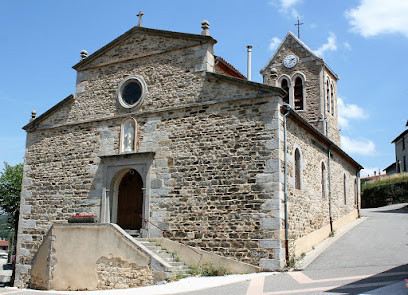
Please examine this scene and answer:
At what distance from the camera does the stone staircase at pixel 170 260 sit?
1138 centimetres

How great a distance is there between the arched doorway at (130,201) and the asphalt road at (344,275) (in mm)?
3454

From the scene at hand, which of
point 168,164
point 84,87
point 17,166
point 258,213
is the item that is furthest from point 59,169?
point 17,166

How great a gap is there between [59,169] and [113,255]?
533cm

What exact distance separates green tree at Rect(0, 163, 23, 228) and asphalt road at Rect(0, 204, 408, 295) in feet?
63.1

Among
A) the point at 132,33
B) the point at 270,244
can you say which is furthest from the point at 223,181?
the point at 132,33

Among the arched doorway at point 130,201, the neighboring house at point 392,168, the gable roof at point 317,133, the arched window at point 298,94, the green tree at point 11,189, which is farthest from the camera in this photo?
the neighboring house at point 392,168

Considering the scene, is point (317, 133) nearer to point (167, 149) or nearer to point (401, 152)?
point (167, 149)

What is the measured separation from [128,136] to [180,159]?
2421 millimetres

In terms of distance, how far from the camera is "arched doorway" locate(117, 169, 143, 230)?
14422 mm

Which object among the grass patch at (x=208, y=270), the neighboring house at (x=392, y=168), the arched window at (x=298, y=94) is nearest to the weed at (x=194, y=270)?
the grass patch at (x=208, y=270)

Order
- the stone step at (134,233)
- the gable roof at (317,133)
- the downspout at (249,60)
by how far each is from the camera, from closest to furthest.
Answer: the gable roof at (317,133)
the stone step at (134,233)
the downspout at (249,60)

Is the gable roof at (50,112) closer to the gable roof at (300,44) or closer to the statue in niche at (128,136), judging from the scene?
the statue in niche at (128,136)

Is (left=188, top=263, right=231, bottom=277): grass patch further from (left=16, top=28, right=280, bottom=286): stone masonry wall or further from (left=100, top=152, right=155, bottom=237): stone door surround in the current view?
(left=100, top=152, right=155, bottom=237): stone door surround

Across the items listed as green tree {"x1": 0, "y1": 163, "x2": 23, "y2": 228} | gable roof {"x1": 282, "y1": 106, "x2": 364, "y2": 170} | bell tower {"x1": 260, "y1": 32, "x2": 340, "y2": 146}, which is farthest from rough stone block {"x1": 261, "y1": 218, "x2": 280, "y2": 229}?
green tree {"x1": 0, "y1": 163, "x2": 23, "y2": 228}
